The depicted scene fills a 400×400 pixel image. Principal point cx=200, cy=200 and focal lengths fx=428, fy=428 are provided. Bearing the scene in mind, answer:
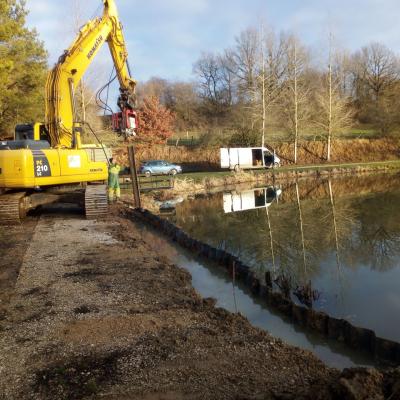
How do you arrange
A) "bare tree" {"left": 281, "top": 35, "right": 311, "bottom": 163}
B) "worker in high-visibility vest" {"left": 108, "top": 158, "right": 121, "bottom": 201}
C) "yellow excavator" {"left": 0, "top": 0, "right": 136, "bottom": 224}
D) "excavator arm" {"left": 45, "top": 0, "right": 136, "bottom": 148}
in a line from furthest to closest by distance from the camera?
"bare tree" {"left": 281, "top": 35, "right": 311, "bottom": 163} → "worker in high-visibility vest" {"left": 108, "top": 158, "right": 121, "bottom": 201} → "excavator arm" {"left": 45, "top": 0, "right": 136, "bottom": 148} → "yellow excavator" {"left": 0, "top": 0, "right": 136, "bottom": 224}

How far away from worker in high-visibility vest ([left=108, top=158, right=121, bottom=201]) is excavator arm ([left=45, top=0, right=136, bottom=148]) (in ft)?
11.6

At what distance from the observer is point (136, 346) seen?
212 inches

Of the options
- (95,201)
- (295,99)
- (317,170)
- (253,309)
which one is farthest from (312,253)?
(295,99)

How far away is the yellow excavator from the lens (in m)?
13.4

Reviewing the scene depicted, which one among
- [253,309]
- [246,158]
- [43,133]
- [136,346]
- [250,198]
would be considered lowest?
[253,309]

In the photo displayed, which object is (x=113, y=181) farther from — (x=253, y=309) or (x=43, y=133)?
(x=253, y=309)

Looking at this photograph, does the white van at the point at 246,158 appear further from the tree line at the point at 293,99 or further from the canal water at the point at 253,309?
the canal water at the point at 253,309

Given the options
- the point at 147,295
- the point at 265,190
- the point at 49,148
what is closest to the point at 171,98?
the point at 265,190

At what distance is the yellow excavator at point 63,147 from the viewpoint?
527 inches

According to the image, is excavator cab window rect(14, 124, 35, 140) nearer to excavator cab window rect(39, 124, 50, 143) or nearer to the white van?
excavator cab window rect(39, 124, 50, 143)

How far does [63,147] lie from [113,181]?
4.38 metres

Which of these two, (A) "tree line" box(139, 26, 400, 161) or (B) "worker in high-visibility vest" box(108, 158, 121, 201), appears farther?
(A) "tree line" box(139, 26, 400, 161)

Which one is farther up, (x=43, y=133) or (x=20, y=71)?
(x=20, y=71)

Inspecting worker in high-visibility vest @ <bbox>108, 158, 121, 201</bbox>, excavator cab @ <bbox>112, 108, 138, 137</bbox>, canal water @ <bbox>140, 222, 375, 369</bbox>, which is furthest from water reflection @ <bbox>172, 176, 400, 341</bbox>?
excavator cab @ <bbox>112, 108, 138, 137</bbox>
